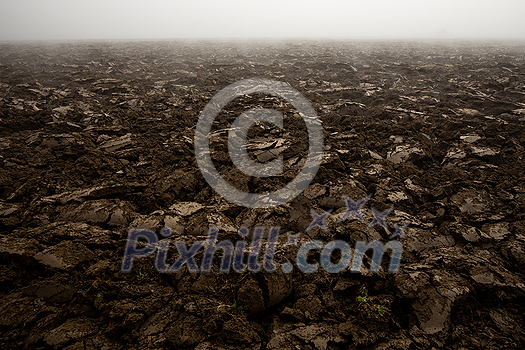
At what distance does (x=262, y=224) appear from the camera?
326 centimetres

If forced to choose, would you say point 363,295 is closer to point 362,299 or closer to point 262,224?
point 362,299

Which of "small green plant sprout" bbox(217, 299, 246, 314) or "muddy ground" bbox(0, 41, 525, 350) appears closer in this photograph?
"muddy ground" bbox(0, 41, 525, 350)

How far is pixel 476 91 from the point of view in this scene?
27.5ft

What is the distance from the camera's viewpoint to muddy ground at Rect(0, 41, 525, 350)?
2.12m

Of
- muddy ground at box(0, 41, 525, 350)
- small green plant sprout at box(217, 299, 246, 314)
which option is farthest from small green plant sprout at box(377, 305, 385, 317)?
small green plant sprout at box(217, 299, 246, 314)

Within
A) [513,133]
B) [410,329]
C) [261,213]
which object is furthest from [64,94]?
[513,133]

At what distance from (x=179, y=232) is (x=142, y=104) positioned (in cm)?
642

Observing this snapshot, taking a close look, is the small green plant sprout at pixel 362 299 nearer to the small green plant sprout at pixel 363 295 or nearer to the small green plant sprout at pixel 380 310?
the small green plant sprout at pixel 363 295

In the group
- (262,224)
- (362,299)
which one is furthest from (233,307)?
(362,299)

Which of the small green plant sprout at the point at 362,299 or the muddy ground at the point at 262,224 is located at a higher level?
the muddy ground at the point at 262,224

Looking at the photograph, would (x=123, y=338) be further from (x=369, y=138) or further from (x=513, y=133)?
(x=513, y=133)

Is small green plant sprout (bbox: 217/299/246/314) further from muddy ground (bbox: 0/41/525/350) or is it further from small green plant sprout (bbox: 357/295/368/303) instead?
small green plant sprout (bbox: 357/295/368/303)

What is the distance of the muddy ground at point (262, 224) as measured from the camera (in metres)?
2.12

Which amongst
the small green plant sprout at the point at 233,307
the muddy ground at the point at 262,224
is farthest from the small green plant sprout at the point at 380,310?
the small green plant sprout at the point at 233,307
